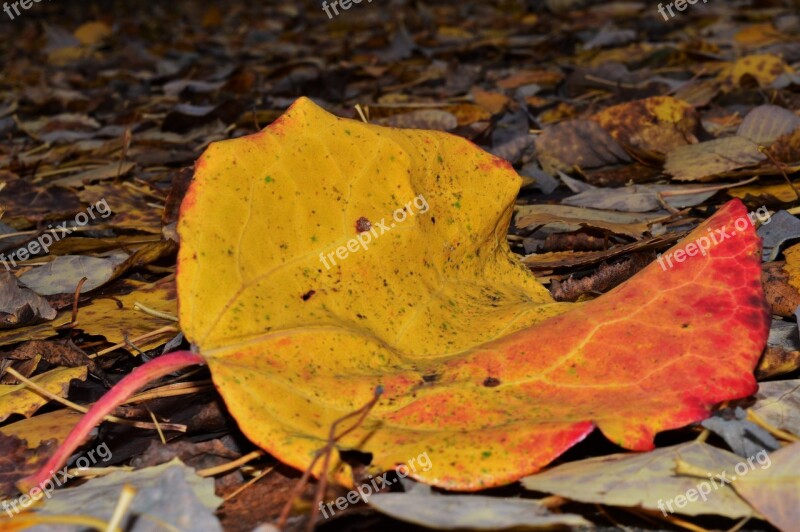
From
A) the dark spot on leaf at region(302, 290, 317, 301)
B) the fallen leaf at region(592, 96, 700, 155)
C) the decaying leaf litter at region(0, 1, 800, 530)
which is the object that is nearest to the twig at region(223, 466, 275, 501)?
the decaying leaf litter at region(0, 1, 800, 530)

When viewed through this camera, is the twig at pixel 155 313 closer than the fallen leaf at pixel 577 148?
Yes

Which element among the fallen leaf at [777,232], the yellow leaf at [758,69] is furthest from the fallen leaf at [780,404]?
the yellow leaf at [758,69]

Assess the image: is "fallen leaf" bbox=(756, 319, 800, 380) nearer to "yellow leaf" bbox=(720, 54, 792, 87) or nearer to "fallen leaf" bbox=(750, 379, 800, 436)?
"fallen leaf" bbox=(750, 379, 800, 436)

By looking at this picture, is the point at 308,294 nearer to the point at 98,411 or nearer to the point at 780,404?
the point at 98,411

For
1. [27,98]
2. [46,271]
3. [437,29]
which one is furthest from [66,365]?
[437,29]

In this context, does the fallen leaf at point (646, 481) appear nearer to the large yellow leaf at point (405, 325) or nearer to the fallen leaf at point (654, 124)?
the large yellow leaf at point (405, 325)

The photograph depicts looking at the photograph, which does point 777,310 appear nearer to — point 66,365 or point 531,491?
point 531,491

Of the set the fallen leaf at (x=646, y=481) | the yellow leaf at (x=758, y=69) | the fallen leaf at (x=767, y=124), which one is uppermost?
the fallen leaf at (x=646, y=481)

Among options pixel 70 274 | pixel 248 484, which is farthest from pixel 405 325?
pixel 70 274
